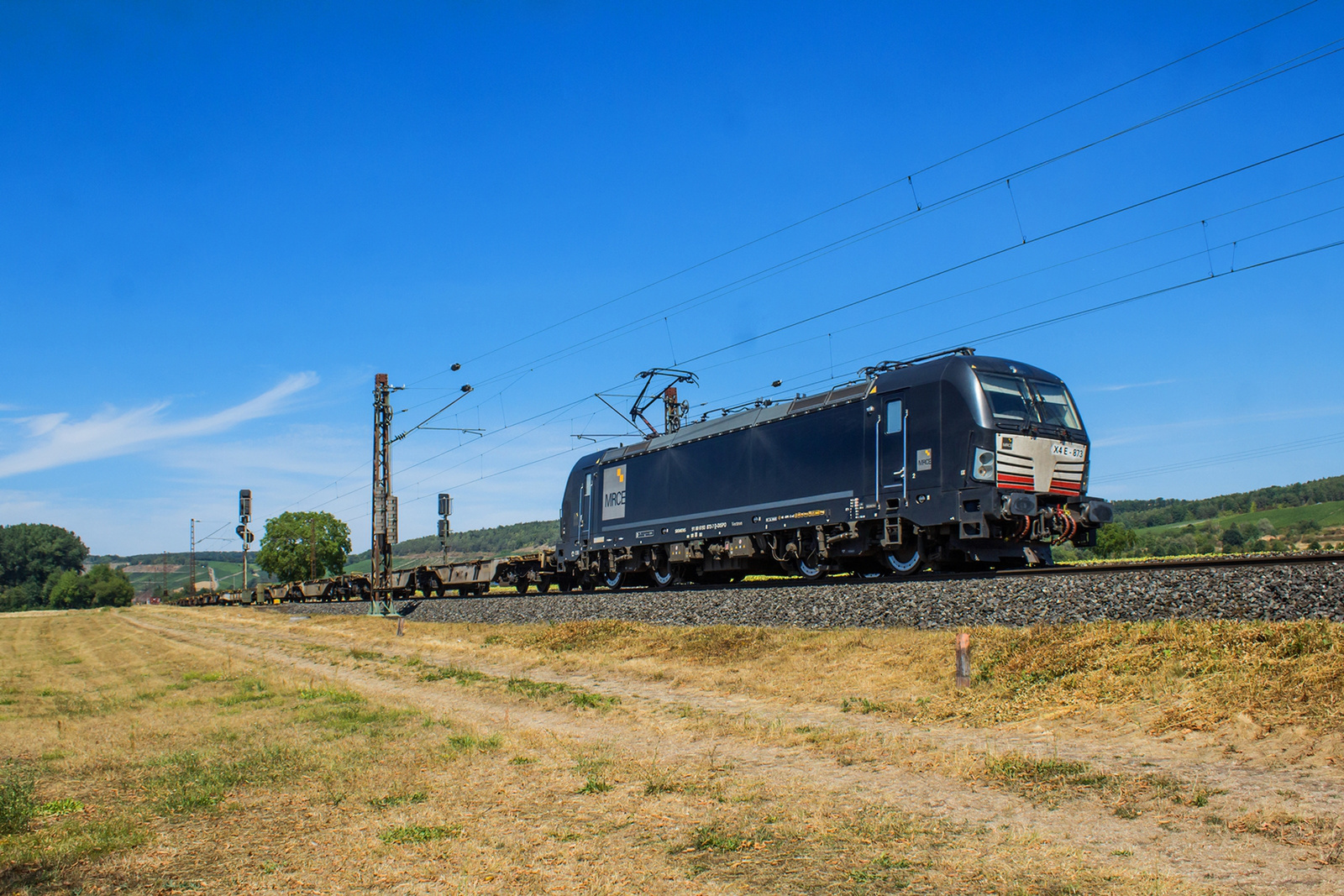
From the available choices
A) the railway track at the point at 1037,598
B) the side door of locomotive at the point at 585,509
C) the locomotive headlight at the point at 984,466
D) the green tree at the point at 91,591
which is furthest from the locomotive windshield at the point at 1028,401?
the green tree at the point at 91,591

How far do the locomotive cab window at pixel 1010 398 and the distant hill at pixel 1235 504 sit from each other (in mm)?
75500

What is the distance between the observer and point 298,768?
29.1ft

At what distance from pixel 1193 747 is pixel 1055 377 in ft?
41.0

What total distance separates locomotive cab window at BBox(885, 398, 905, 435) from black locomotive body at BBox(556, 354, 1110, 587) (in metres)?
0.03

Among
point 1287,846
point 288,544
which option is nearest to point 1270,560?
point 1287,846

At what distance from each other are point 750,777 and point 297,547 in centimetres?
11164

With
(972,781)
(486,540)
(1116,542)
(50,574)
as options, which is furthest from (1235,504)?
(50,574)

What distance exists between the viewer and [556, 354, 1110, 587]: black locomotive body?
Result: 683 inches

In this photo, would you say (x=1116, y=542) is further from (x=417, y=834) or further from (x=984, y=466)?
(x=417, y=834)

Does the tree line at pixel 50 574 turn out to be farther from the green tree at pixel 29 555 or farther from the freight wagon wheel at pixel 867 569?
the freight wagon wheel at pixel 867 569

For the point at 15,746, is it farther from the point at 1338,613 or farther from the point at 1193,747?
the point at 1338,613

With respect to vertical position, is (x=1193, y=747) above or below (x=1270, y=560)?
below

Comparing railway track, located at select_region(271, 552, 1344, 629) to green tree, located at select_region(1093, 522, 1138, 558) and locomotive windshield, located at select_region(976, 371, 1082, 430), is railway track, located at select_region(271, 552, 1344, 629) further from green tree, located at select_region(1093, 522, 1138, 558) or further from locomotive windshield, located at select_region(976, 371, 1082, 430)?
green tree, located at select_region(1093, 522, 1138, 558)

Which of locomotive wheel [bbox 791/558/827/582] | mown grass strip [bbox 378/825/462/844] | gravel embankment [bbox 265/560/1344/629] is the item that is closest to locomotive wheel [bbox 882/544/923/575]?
gravel embankment [bbox 265/560/1344/629]
